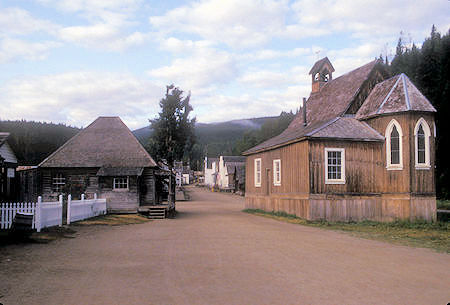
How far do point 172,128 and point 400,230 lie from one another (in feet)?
95.1

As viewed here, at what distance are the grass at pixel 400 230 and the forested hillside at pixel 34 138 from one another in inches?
1544

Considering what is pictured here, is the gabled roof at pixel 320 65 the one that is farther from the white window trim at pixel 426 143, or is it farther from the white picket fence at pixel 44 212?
the white picket fence at pixel 44 212

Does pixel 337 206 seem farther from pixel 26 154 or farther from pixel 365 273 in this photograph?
pixel 26 154

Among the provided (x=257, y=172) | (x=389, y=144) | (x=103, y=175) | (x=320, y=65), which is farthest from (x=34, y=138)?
(x=389, y=144)

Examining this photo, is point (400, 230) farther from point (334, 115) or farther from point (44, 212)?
point (44, 212)

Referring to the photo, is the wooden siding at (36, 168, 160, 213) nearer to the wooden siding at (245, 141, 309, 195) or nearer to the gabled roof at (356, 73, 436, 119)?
the wooden siding at (245, 141, 309, 195)

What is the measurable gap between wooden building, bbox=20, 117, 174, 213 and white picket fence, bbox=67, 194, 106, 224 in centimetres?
175

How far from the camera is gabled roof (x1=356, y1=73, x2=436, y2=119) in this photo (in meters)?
21.0

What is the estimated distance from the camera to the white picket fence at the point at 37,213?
15727 mm

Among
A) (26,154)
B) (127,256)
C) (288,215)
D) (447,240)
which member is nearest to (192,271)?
(127,256)

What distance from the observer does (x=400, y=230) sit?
60.6 feet

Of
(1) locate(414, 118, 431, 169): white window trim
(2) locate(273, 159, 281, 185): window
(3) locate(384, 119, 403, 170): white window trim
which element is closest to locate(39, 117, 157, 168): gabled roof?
(2) locate(273, 159, 281, 185): window

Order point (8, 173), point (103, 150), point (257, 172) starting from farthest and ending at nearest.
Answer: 1. point (8, 173)
2. point (257, 172)
3. point (103, 150)

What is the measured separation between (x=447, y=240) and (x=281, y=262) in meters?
8.59
